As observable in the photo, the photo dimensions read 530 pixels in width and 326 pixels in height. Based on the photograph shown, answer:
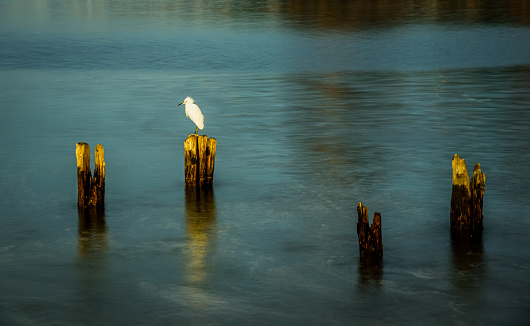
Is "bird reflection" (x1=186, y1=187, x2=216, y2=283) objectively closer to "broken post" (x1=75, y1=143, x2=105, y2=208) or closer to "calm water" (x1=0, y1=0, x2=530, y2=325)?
"calm water" (x1=0, y1=0, x2=530, y2=325)

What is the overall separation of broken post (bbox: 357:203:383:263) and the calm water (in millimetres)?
269

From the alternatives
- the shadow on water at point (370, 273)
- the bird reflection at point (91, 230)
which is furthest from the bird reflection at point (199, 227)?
→ the shadow on water at point (370, 273)

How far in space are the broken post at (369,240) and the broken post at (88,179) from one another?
482cm

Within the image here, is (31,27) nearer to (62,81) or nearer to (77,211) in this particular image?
(62,81)

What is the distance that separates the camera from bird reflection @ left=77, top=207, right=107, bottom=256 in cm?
1340

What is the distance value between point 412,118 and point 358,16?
4641 centimetres

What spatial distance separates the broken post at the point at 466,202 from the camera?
1280 cm

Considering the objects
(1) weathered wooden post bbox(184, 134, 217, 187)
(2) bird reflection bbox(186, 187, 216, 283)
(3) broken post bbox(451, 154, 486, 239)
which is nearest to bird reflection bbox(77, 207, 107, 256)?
(2) bird reflection bbox(186, 187, 216, 283)

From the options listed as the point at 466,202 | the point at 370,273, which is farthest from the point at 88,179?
the point at 466,202

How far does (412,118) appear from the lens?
25.0m

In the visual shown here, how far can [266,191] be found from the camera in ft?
55.0

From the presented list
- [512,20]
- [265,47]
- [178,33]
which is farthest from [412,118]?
[512,20]

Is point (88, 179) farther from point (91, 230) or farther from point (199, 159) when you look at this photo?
point (199, 159)

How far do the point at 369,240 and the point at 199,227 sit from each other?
3.43 meters
